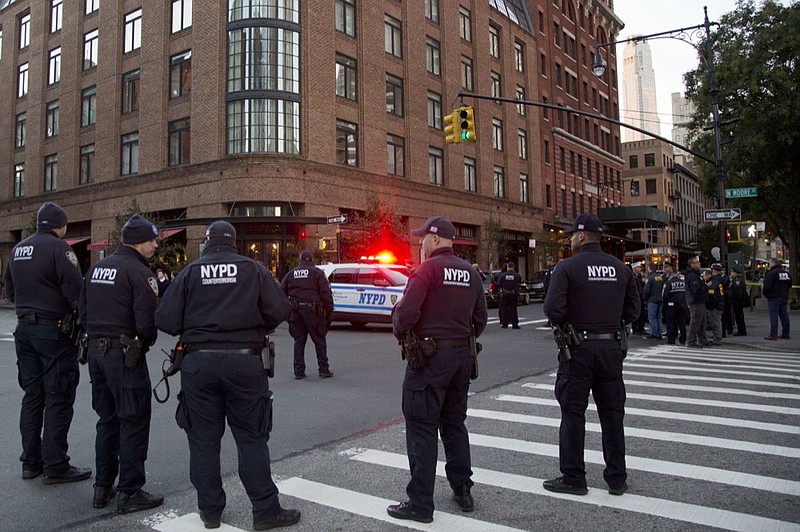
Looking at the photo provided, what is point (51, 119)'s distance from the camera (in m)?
37.8

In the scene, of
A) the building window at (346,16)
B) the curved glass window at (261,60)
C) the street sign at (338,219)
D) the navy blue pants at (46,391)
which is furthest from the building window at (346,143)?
the navy blue pants at (46,391)

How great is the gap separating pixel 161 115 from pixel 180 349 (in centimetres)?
2929

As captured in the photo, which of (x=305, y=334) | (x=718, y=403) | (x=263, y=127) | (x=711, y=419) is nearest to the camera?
(x=711, y=419)

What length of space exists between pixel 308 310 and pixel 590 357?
6.39 meters

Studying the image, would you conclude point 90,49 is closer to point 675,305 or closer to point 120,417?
point 675,305

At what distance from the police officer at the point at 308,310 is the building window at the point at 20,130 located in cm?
3708

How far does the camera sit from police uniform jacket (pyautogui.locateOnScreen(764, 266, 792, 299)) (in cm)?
1463

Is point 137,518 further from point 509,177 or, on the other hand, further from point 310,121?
point 509,177

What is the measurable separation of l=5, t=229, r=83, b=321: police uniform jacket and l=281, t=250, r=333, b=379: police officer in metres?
5.13

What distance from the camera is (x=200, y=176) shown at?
2847cm

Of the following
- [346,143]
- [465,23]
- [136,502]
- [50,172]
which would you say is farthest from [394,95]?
[136,502]

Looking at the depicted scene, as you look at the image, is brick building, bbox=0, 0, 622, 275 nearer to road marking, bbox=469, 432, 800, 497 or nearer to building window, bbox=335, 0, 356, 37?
building window, bbox=335, 0, 356, 37

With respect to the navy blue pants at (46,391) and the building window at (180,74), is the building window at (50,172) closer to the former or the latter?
the building window at (180,74)

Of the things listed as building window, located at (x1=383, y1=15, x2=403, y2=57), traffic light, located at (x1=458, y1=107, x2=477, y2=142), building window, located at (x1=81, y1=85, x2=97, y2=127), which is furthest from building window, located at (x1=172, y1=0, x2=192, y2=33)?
traffic light, located at (x1=458, y1=107, x2=477, y2=142)
